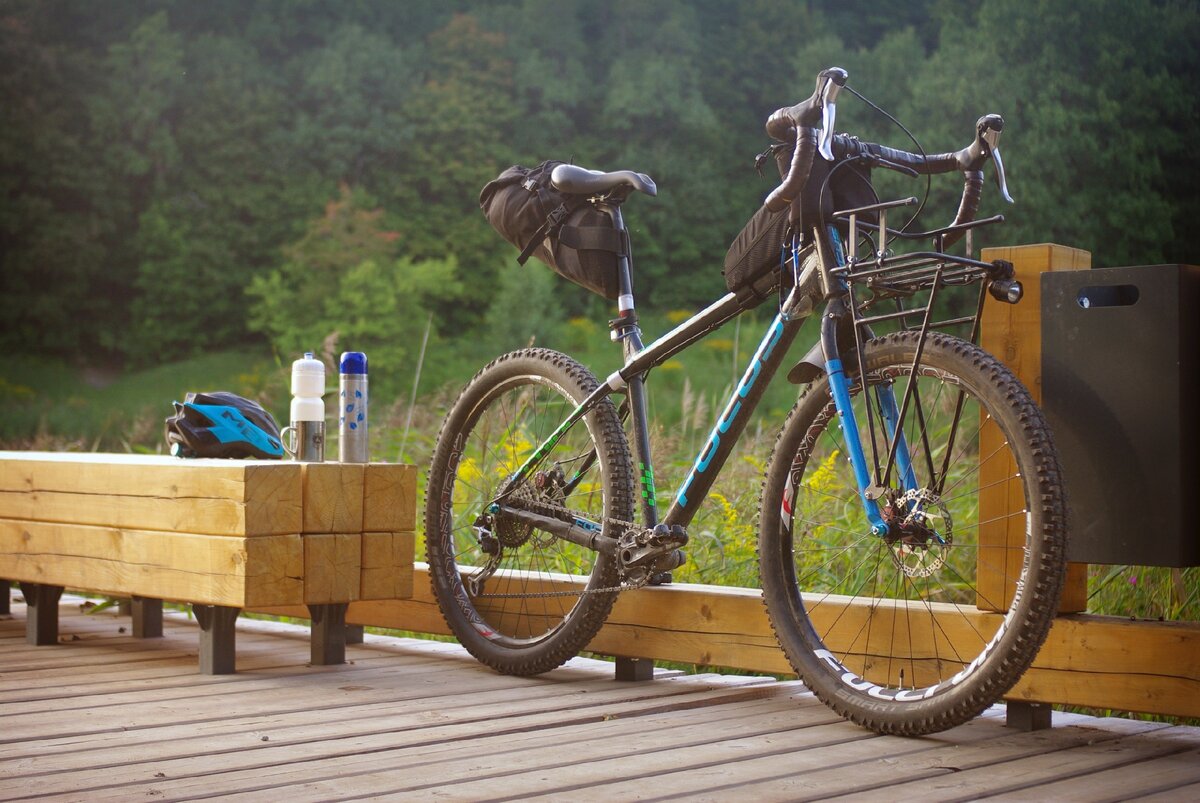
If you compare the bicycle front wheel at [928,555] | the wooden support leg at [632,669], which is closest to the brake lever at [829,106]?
the bicycle front wheel at [928,555]

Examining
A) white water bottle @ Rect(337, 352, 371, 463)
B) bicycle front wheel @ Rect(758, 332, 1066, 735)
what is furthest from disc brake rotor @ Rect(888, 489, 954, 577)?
white water bottle @ Rect(337, 352, 371, 463)

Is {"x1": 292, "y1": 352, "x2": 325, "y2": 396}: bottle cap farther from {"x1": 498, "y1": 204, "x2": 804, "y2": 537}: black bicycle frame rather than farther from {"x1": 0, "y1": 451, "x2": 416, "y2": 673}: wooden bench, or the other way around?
{"x1": 498, "y1": 204, "x2": 804, "y2": 537}: black bicycle frame

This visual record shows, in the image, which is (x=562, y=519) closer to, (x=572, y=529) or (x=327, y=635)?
(x=572, y=529)

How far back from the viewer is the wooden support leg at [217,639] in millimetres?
2943

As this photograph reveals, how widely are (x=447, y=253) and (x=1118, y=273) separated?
1606cm

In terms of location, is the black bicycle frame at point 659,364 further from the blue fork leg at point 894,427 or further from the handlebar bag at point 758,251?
the blue fork leg at point 894,427

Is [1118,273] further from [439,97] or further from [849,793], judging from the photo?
[439,97]

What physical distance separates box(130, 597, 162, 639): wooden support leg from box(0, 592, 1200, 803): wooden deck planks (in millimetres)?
433

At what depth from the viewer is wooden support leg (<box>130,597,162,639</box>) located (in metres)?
3.49

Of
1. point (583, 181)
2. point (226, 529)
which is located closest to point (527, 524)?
point (226, 529)

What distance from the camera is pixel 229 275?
18250 mm

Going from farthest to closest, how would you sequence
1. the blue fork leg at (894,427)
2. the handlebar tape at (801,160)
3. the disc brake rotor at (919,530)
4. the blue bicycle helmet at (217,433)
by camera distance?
1. the blue bicycle helmet at (217,433)
2. the handlebar tape at (801,160)
3. the blue fork leg at (894,427)
4. the disc brake rotor at (919,530)

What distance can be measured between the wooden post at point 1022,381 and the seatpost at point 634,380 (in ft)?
2.26

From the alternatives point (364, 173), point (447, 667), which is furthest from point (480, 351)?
point (447, 667)
